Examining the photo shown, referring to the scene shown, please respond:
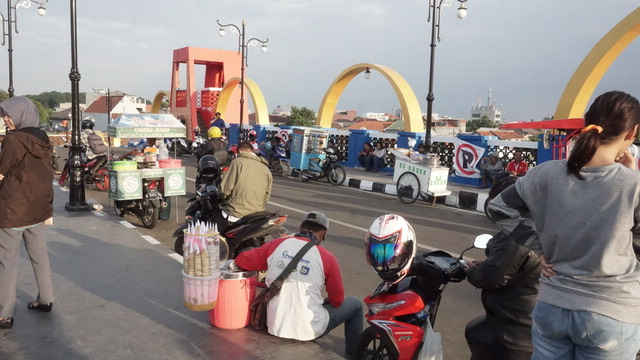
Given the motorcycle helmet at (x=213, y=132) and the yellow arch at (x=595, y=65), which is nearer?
the motorcycle helmet at (x=213, y=132)

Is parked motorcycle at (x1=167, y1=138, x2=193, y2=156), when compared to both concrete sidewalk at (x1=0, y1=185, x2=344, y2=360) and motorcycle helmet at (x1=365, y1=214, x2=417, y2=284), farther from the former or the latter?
motorcycle helmet at (x1=365, y1=214, x2=417, y2=284)

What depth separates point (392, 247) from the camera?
3014mm

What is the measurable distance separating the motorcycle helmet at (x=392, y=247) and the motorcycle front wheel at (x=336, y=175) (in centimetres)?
1174

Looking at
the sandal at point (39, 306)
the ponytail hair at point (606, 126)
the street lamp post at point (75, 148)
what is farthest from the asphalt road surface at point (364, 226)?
the sandal at point (39, 306)

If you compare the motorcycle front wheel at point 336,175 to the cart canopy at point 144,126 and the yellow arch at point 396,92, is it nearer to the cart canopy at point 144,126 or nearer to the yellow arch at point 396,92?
the yellow arch at point 396,92

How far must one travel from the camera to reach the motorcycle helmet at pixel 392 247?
3.01 metres

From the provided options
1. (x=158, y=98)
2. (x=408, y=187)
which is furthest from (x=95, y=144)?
(x=158, y=98)

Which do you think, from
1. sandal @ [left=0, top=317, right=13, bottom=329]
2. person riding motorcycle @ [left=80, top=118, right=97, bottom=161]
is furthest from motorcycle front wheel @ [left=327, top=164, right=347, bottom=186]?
sandal @ [left=0, top=317, right=13, bottom=329]

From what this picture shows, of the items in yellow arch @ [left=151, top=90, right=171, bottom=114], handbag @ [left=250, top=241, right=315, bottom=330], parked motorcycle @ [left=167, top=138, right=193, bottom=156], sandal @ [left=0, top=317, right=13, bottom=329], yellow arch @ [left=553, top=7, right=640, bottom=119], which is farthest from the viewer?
yellow arch @ [left=151, top=90, right=171, bottom=114]

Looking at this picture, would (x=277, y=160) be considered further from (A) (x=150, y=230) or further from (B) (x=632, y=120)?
(B) (x=632, y=120)

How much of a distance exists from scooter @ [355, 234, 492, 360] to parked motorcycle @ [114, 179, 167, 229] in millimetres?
5657

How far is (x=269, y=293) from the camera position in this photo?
3.77 metres

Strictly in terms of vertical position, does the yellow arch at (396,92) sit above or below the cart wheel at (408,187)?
above

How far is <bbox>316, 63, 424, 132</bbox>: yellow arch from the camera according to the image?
18.8 metres
